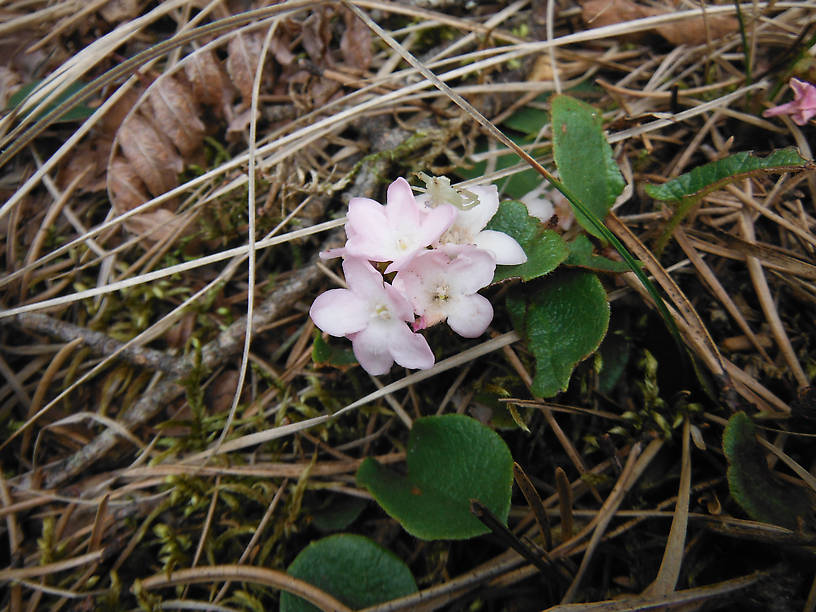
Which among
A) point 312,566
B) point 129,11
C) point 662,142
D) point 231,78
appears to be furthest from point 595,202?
point 129,11

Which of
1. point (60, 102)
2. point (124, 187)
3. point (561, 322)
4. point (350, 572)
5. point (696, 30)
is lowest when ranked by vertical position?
point (350, 572)

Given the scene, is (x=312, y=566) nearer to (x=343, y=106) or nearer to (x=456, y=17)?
(x=343, y=106)

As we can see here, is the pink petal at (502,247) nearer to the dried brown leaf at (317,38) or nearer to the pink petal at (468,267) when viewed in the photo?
the pink petal at (468,267)

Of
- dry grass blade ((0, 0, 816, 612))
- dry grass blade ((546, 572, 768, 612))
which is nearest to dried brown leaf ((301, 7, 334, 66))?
dry grass blade ((0, 0, 816, 612))

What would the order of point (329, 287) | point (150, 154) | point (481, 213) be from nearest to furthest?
point (481, 213)
point (329, 287)
point (150, 154)

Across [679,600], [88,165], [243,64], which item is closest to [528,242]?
[679,600]

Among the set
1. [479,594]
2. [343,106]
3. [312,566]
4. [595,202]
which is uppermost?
[343,106]

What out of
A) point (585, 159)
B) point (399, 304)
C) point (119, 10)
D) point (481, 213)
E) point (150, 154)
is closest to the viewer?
Result: point (399, 304)

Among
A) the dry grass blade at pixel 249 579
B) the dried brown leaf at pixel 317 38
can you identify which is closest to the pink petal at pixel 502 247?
the dry grass blade at pixel 249 579

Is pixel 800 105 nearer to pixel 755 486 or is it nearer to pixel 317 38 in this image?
pixel 755 486
